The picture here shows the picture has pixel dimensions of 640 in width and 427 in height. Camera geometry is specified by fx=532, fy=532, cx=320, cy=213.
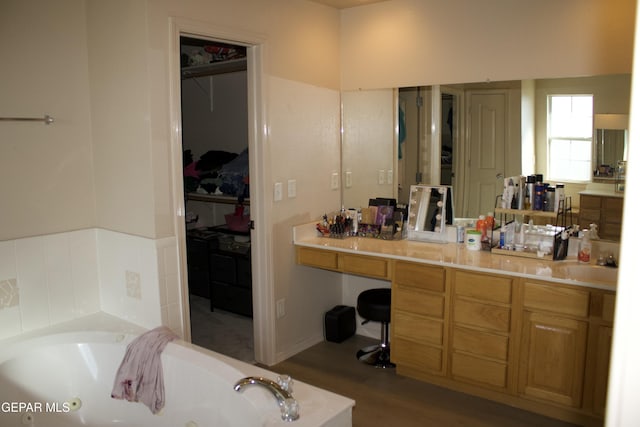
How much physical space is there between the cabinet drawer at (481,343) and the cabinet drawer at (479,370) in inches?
1.7

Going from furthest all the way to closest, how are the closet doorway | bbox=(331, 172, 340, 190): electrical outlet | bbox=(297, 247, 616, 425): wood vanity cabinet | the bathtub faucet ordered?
the closet doorway < bbox=(331, 172, 340, 190): electrical outlet < bbox=(297, 247, 616, 425): wood vanity cabinet < the bathtub faucet

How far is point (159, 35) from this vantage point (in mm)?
2809

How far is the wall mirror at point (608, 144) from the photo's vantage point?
9.73 ft

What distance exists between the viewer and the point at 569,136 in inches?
125

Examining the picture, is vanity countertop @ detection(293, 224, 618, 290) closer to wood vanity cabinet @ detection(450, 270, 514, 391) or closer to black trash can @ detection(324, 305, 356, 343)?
wood vanity cabinet @ detection(450, 270, 514, 391)

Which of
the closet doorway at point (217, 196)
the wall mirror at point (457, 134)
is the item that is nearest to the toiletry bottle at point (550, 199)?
the wall mirror at point (457, 134)

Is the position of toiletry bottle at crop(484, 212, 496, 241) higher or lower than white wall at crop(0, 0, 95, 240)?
lower

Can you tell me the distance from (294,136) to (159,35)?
119 centimetres

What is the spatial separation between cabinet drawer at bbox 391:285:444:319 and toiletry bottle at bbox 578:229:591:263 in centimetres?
82

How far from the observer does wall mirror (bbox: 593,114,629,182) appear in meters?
2.96

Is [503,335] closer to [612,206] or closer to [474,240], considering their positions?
[474,240]

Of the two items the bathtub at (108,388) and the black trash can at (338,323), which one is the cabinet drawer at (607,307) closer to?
the bathtub at (108,388)

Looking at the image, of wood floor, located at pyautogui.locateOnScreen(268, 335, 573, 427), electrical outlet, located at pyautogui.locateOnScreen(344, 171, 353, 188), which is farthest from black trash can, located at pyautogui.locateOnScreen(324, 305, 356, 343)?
electrical outlet, located at pyautogui.locateOnScreen(344, 171, 353, 188)

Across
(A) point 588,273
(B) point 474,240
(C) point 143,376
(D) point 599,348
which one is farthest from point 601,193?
(C) point 143,376
